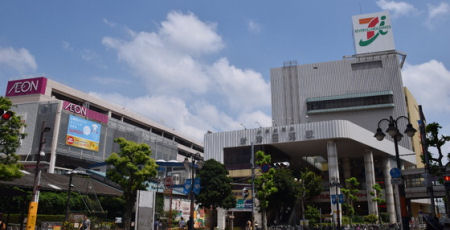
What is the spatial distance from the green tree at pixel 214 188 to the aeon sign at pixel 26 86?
44.4m

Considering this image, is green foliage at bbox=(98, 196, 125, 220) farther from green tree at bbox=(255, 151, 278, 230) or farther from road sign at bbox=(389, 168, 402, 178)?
road sign at bbox=(389, 168, 402, 178)

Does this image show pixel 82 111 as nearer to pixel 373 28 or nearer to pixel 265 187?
pixel 265 187

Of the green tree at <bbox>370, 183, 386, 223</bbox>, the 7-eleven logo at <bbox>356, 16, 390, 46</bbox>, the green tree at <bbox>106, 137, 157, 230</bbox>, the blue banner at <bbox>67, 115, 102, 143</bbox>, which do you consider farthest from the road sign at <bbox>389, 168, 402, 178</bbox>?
the 7-eleven logo at <bbox>356, 16, 390, 46</bbox>

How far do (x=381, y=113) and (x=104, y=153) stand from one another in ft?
175

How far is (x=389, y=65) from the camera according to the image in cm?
6950

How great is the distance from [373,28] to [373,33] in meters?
0.99

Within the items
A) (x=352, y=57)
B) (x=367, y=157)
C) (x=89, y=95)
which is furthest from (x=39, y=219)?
(x=352, y=57)

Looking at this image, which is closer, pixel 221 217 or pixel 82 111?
pixel 221 217

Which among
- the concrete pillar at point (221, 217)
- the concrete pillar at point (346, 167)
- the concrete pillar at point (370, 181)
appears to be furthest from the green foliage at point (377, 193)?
the concrete pillar at point (221, 217)

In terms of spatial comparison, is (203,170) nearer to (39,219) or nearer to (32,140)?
(39,219)

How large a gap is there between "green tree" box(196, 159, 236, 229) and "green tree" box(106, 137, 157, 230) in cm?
599

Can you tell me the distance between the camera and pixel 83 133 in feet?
213

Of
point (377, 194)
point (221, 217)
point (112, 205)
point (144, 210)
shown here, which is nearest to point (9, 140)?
point (144, 210)

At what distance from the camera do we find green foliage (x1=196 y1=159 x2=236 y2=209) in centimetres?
3531
